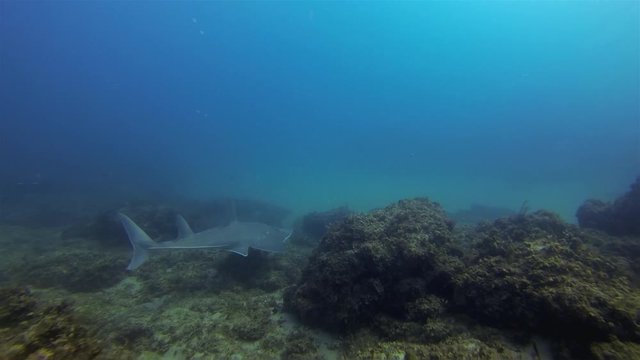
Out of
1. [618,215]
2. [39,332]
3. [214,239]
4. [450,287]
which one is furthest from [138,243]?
[618,215]

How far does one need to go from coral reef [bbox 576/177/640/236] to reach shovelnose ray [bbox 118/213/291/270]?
1328 cm

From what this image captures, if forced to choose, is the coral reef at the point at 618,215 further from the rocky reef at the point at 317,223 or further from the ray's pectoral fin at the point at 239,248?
the ray's pectoral fin at the point at 239,248

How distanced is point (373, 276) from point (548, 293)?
2.89m

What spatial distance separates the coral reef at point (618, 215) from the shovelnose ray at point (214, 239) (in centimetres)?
1328

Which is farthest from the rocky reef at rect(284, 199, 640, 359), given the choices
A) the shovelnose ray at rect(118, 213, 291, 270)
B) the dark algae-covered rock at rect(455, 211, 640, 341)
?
the shovelnose ray at rect(118, 213, 291, 270)

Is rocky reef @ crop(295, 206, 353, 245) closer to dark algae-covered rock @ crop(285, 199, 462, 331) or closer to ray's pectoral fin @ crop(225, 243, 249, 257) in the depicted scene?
ray's pectoral fin @ crop(225, 243, 249, 257)

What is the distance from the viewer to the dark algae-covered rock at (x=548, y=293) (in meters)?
4.00

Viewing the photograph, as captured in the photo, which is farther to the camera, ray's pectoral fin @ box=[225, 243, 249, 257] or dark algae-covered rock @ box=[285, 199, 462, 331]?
ray's pectoral fin @ box=[225, 243, 249, 257]

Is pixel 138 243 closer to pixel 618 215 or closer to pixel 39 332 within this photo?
pixel 39 332

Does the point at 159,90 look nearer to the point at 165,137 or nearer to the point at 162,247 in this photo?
the point at 165,137

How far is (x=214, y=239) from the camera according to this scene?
8.50 meters

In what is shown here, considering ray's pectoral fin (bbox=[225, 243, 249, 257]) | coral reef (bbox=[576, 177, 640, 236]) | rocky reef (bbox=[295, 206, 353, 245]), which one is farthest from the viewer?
rocky reef (bbox=[295, 206, 353, 245])

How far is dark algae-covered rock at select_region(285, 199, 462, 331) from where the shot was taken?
19.5 feet

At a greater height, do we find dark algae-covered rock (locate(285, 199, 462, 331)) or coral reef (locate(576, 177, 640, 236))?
coral reef (locate(576, 177, 640, 236))
